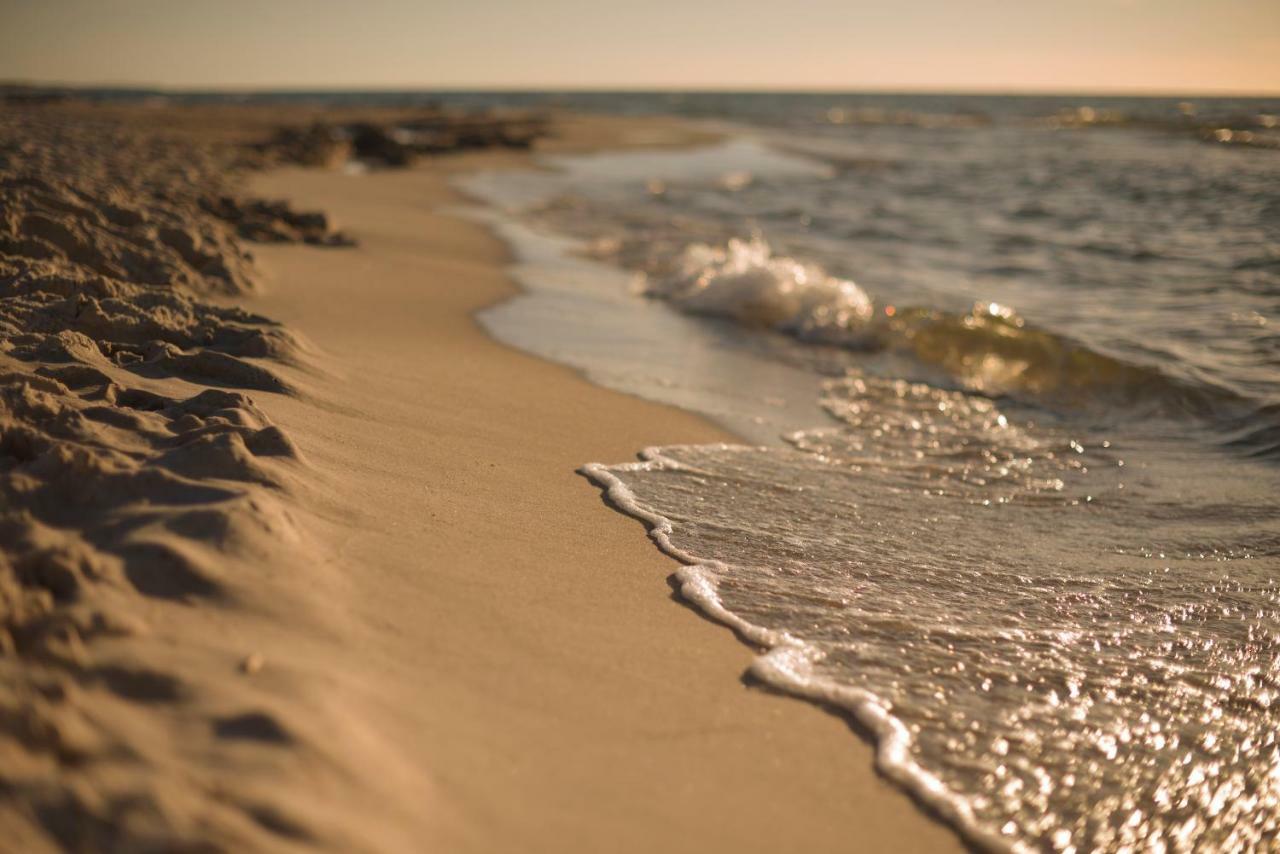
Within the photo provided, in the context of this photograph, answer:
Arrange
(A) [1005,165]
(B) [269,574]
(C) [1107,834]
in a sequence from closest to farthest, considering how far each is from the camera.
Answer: (C) [1107,834] → (B) [269,574] → (A) [1005,165]

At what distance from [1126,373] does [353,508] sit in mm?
4713

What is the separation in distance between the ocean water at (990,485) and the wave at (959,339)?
0.02 meters

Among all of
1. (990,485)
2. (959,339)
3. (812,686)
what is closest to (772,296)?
(959,339)

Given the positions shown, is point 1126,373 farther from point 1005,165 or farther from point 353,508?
point 1005,165

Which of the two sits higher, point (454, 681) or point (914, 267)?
point (914, 267)

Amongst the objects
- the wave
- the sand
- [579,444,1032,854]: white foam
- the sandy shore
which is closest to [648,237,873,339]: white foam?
the wave

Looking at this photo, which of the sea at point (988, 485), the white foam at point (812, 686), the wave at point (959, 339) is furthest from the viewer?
the wave at point (959, 339)

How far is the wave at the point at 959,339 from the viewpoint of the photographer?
5.18 metres

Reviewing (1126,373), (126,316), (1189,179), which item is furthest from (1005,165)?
(126,316)

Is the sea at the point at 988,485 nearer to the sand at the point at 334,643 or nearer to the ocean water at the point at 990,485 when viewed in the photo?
the ocean water at the point at 990,485

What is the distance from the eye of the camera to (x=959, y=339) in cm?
622

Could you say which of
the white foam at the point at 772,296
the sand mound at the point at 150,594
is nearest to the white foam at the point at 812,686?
the sand mound at the point at 150,594

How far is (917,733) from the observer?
215cm

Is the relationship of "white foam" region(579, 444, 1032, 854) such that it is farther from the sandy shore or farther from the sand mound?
the sand mound
